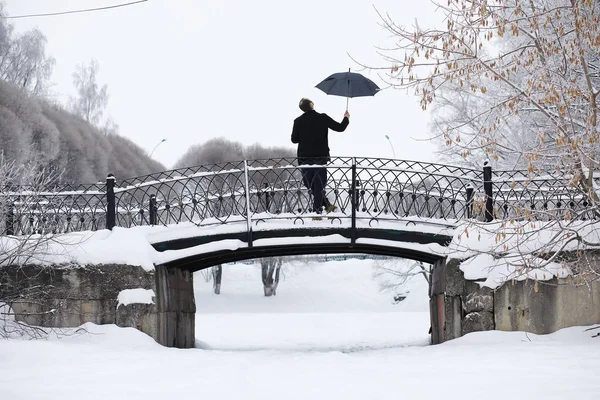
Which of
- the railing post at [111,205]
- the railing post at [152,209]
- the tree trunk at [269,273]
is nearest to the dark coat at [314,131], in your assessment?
the railing post at [152,209]

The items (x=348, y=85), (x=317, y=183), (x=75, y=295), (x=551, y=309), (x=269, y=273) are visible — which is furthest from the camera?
(x=269, y=273)

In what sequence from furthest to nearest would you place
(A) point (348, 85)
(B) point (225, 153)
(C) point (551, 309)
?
(B) point (225, 153)
(A) point (348, 85)
(C) point (551, 309)

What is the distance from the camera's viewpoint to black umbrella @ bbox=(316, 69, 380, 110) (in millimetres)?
12344


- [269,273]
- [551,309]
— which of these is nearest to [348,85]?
[551,309]

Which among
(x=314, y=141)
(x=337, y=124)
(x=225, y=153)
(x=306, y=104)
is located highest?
(x=225, y=153)

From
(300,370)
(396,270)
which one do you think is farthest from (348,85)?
(396,270)

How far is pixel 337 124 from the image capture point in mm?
12453

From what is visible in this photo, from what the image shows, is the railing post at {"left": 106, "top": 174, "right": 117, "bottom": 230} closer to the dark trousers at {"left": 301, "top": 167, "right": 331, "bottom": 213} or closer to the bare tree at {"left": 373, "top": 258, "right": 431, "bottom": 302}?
the dark trousers at {"left": 301, "top": 167, "right": 331, "bottom": 213}

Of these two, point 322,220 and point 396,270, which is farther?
point 396,270

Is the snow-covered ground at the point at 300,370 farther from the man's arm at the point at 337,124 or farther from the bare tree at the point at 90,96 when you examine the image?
the bare tree at the point at 90,96

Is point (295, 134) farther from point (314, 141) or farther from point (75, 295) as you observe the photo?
point (75, 295)

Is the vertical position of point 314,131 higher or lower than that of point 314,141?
higher

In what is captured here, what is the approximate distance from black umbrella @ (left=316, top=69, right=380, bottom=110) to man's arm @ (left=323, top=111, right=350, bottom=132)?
0.34 meters

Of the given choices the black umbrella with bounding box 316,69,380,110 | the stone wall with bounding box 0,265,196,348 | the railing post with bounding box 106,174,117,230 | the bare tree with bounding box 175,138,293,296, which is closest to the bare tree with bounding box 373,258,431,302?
the bare tree with bounding box 175,138,293,296
